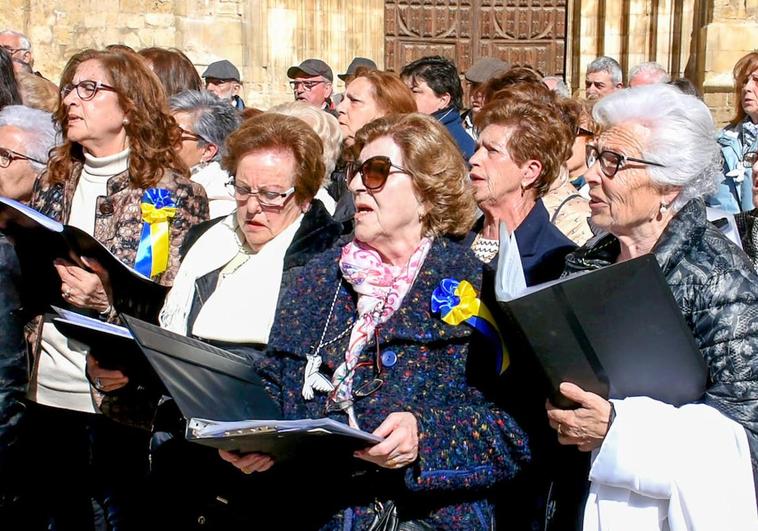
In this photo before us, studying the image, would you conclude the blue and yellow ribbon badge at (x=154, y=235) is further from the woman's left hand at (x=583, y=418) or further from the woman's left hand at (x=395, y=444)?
the woman's left hand at (x=583, y=418)

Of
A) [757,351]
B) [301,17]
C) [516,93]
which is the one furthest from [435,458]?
[301,17]

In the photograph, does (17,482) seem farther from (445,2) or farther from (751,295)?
(445,2)

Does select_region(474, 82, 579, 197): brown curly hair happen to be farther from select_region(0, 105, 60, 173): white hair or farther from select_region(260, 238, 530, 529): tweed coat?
select_region(0, 105, 60, 173): white hair

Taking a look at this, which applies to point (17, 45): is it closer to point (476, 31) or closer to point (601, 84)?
point (601, 84)

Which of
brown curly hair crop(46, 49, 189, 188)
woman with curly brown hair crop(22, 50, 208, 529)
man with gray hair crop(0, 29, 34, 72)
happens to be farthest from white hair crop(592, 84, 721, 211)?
man with gray hair crop(0, 29, 34, 72)

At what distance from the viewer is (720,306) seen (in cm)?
289

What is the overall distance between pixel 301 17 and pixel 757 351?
12043 millimetres

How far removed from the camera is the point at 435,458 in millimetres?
3104

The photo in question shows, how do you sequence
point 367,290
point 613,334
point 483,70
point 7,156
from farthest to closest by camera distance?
point 483,70, point 7,156, point 367,290, point 613,334

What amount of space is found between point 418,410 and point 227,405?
0.56m

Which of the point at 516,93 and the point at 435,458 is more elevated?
the point at 516,93

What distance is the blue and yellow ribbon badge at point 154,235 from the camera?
4.34 meters

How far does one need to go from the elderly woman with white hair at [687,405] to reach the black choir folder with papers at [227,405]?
63 cm

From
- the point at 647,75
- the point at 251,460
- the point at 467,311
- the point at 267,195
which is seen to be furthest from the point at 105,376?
the point at 647,75
